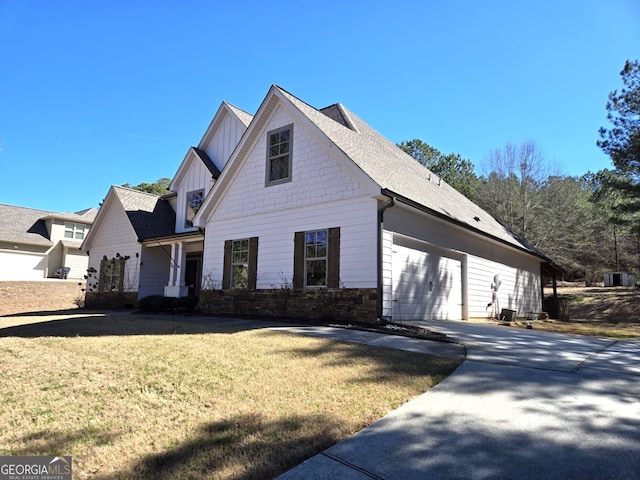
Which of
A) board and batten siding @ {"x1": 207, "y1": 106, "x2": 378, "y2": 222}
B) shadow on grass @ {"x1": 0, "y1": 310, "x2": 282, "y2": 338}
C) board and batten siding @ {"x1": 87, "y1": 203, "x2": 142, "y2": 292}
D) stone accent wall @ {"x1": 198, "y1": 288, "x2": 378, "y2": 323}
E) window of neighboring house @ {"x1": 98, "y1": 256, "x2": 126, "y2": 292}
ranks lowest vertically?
shadow on grass @ {"x1": 0, "y1": 310, "x2": 282, "y2": 338}

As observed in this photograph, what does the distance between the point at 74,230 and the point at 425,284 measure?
32112 mm

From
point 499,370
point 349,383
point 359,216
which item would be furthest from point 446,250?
point 349,383

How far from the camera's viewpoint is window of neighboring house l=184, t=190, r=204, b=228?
19.3m

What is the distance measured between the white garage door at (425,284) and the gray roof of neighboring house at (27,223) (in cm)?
3062

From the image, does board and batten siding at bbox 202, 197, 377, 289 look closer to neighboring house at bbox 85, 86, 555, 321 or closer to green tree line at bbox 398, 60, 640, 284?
neighboring house at bbox 85, 86, 555, 321

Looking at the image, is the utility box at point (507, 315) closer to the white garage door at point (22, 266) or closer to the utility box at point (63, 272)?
the utility box at point (63, 272)

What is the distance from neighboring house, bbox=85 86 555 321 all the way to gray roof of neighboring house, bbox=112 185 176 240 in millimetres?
4089

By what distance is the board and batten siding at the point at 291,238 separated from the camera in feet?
34.5

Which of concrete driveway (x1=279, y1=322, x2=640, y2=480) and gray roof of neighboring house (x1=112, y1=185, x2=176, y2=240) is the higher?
gray roof of neighboring house (x1=112, y1=185, x2=176, y2=240)

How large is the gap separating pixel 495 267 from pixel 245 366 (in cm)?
1409

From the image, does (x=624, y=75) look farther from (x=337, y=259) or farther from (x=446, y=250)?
(x=337, y=259)

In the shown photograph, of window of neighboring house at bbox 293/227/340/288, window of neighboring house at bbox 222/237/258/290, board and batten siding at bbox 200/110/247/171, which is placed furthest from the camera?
board and batten siding at bbox 200/110/247/171

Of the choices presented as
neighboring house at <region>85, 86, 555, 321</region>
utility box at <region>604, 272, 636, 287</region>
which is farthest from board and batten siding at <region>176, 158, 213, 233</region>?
utility box at <region>604, 272, 636, 287</region>

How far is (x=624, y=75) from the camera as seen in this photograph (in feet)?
60.9
